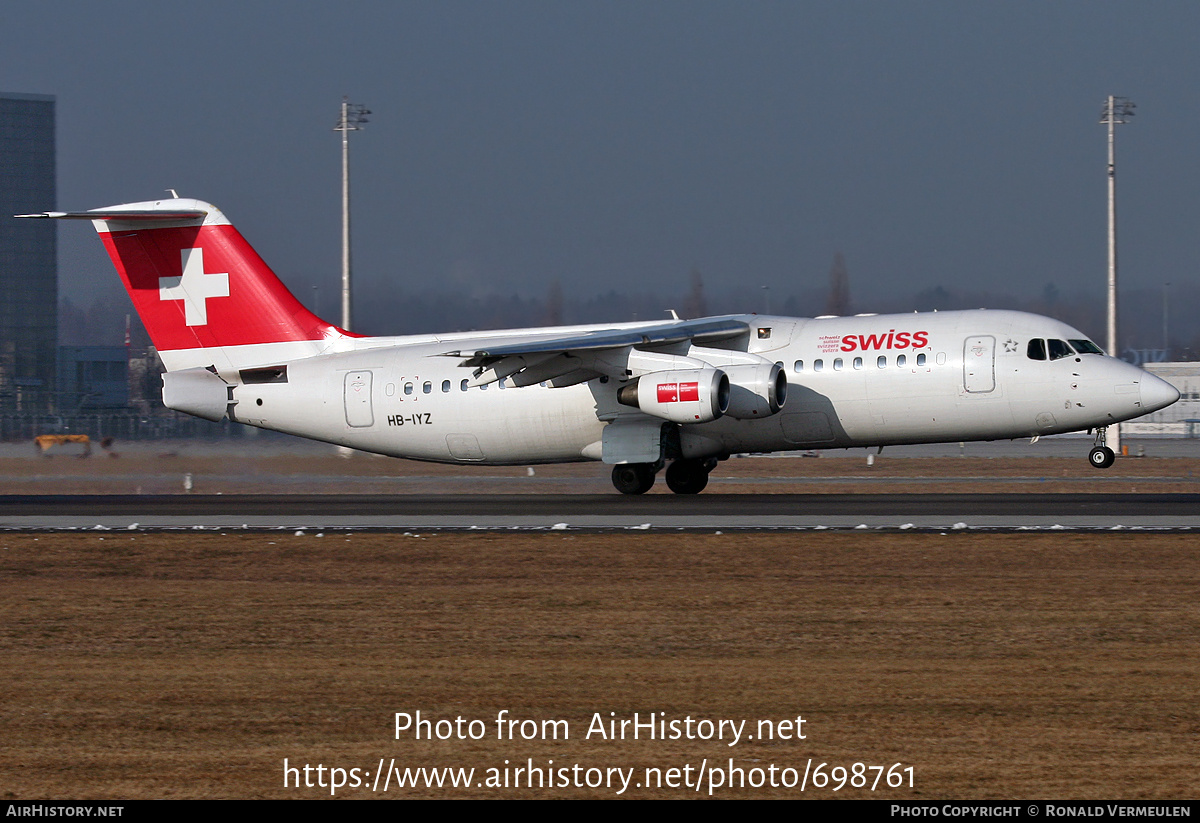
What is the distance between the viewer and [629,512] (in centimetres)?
2333

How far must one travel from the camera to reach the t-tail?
29.9 meters

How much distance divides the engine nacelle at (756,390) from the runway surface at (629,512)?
1821 millimetres

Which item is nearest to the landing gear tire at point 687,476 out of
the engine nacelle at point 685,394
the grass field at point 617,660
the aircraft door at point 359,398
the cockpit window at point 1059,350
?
the engine nacelle at point 685,394

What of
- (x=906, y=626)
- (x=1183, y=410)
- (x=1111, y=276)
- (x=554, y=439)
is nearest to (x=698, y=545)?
(x=906, y=626)

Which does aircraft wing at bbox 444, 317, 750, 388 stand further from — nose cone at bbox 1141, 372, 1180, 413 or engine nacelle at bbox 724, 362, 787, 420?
nose cone at bbox 1141, 372, 1180, 413

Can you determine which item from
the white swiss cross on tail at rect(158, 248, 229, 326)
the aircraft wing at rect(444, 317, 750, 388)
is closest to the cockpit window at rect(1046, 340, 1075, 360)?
the aircraft wing at rect(444, 317, 750, 388)

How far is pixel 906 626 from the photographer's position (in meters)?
12.4

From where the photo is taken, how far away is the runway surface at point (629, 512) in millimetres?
20859

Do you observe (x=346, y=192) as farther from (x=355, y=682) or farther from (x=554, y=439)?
(x=355, y=682)

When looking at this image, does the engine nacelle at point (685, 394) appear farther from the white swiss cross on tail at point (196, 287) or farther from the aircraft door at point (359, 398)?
the white swiss cross on tail at point (196, 287)

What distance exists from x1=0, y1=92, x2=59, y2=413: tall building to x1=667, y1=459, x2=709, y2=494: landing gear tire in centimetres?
8005

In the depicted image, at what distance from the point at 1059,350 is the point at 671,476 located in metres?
8.54

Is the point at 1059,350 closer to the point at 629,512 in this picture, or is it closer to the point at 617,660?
the point at 629,512
